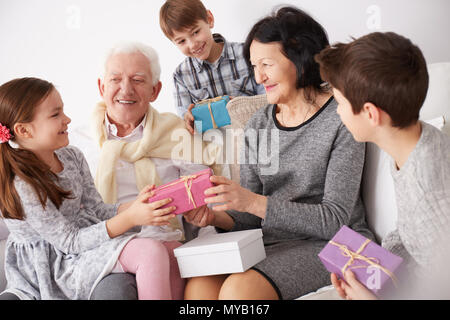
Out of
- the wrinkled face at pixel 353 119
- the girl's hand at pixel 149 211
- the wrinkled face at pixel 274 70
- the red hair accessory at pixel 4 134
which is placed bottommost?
the girl's hand at pixel 149 211

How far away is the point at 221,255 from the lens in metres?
1.42

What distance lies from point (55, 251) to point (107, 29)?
4.59 feet

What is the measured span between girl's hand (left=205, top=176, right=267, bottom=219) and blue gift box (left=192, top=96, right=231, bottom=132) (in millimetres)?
646

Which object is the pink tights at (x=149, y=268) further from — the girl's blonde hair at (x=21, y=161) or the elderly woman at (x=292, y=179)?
the girl's blonde hair at (x=21, y=161)

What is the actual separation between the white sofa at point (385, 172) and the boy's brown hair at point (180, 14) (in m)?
1.11

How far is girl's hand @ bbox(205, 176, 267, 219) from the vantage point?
4.71 ft

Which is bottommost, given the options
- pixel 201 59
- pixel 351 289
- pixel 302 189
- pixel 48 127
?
pixel 351 289

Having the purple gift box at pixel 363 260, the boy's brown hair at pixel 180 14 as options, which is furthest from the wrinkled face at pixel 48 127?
the purple gift box at pixel 363 260

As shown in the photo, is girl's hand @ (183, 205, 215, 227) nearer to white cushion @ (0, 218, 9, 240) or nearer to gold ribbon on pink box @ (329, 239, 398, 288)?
gold ribbon on pink box @ (329, 239, 398, 288)

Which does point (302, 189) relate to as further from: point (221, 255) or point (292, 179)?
point (221, 255)

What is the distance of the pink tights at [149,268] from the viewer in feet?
4.61

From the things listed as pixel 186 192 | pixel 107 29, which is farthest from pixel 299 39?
pixel 107 29

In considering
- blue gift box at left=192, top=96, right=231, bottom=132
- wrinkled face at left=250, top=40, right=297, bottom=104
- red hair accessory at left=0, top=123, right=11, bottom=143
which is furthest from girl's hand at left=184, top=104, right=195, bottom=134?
red hair accessory at left=0, top=123, right=11, bottom=143

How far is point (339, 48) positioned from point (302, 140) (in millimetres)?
407
